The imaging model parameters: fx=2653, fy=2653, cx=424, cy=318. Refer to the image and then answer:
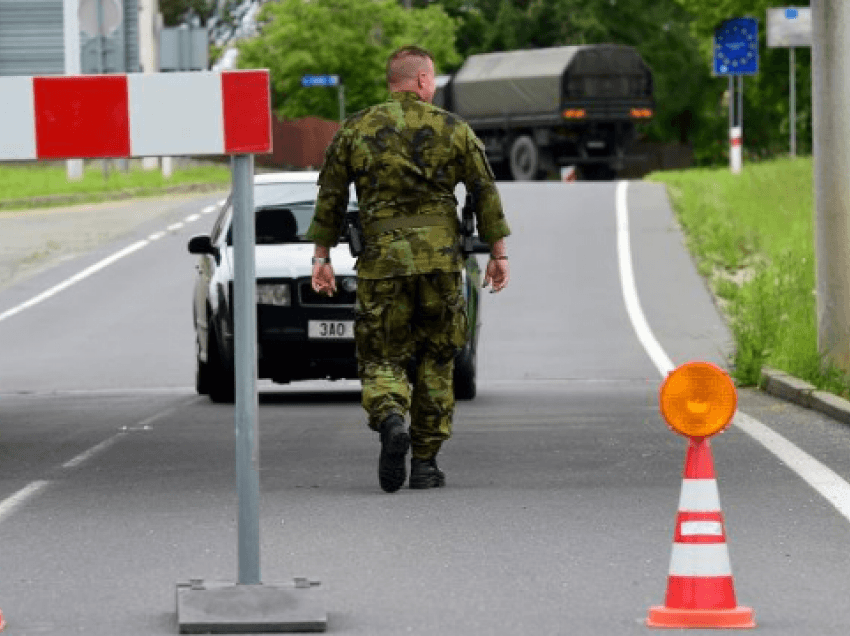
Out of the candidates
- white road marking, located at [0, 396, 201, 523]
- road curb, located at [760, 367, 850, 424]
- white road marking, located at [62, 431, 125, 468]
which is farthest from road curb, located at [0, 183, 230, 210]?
white road marking, located at [62, 431, 125, 468]

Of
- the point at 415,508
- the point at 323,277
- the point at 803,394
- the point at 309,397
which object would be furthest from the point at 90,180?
the point at 415,508

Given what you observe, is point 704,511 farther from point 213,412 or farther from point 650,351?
point 650,351

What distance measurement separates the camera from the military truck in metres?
57.9

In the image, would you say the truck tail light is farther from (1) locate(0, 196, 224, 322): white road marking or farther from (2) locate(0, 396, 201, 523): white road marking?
(2) locate(0, 396, 201, 523): white road marking

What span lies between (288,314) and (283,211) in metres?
1.11

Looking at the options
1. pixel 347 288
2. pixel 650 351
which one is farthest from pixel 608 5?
pixel 347 288

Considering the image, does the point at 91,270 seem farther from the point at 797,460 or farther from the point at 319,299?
the point at 797,460

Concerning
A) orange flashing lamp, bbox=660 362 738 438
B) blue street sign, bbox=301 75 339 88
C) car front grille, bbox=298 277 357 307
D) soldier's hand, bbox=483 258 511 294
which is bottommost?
car front grille, bbox=298 277 357 307

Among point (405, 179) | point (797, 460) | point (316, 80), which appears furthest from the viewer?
point (316, 80)

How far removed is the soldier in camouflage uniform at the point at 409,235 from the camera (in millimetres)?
10797

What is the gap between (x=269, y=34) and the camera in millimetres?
74938

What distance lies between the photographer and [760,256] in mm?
31094

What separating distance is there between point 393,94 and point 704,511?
12.4ft

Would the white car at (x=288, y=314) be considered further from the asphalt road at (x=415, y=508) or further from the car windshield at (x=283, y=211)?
the asphalt road at (x=415, y=508)
